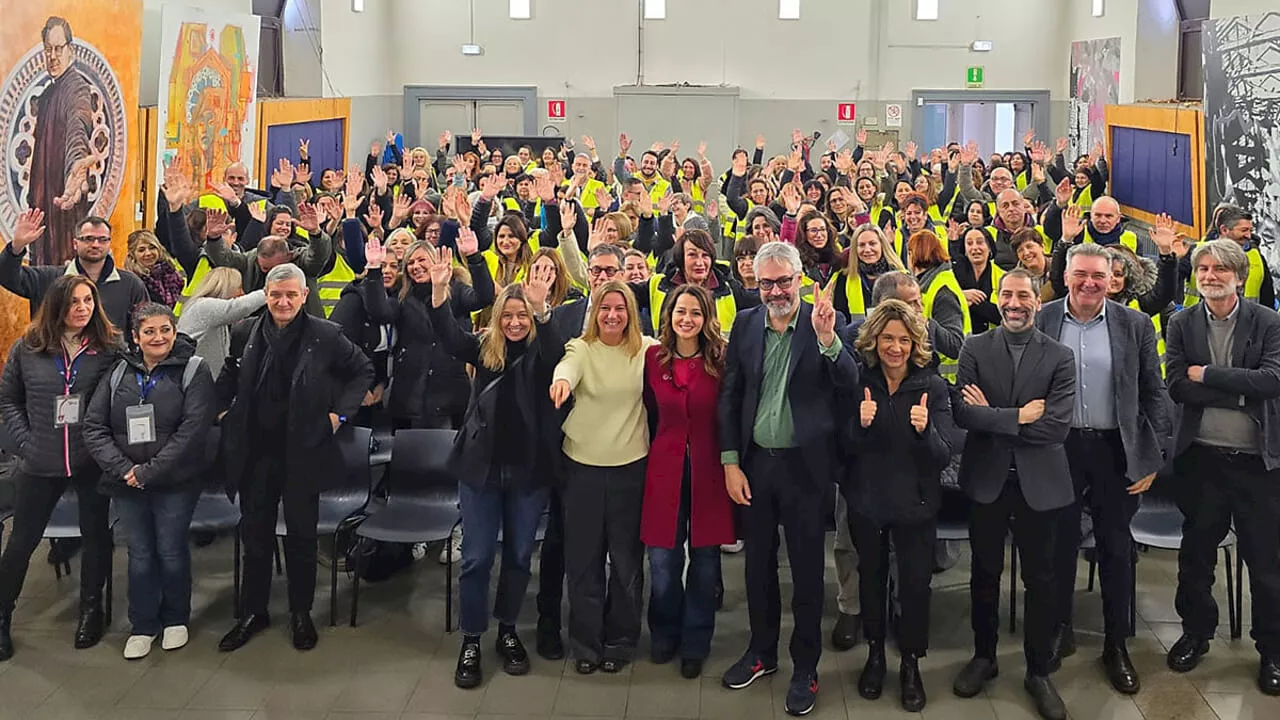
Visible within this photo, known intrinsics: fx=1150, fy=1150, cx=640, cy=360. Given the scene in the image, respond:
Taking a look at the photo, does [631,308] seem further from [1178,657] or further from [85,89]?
[85,89]

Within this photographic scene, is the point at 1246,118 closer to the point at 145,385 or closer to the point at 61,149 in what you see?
the point at 145,385

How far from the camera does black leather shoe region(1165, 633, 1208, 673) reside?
201 inches

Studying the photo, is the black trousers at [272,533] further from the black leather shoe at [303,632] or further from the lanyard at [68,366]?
the lanyard at [68,366]

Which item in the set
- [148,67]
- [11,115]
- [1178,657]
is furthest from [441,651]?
[148,67]

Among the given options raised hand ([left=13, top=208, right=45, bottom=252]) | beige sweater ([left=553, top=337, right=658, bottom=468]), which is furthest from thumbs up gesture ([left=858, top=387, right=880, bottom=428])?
raised hand ([left=13, top=208, right=45, bottom=252])

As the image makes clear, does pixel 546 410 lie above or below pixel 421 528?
above

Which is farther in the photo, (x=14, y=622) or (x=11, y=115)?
(x=11, y=115)

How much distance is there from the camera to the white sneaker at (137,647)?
5.23m

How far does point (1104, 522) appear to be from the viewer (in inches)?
193

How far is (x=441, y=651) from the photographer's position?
17.6 ft

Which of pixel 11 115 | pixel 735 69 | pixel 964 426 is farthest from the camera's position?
pixel 735 69

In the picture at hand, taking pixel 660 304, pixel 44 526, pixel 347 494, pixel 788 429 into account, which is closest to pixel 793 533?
pixel 788 429

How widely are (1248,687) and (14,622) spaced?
5736 mm

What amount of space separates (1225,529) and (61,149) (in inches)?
293
